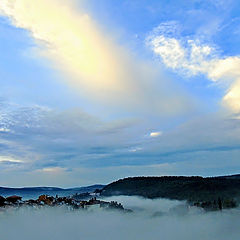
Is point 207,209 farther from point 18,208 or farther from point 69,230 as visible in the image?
point 18,208

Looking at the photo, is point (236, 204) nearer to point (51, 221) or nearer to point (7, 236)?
point (51, 221)

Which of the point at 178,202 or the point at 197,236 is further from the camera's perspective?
the point at 178,202

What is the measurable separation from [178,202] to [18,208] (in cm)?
9406

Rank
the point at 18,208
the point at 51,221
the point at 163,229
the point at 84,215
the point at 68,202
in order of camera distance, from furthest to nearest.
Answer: the point at 163,229
the point at 84,215
the point at 68,202
the point at 51,221
the point at 18,208

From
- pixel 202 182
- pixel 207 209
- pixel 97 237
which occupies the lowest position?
pixel 97 237

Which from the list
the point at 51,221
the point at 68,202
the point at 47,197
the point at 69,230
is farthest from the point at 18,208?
the point at 69,230

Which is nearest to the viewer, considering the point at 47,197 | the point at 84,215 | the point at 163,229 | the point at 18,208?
the point at 18,208

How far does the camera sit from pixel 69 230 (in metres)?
192

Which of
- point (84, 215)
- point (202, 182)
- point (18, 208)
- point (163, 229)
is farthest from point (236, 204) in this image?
point (18, 208)

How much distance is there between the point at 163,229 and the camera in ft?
611

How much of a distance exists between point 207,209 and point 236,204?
627 inches

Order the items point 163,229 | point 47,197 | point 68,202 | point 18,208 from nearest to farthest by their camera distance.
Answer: point 18,208, point 47,197, point 68,202, point 163,229

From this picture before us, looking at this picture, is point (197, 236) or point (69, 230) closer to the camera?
Answer: point (197, 236)

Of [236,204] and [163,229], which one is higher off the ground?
[236,204]
